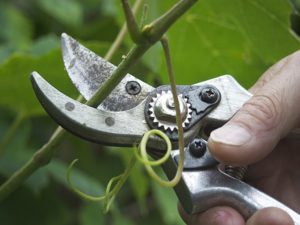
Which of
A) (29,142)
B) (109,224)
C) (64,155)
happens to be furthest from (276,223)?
(64,155)

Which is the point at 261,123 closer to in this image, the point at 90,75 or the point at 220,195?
the point at 220,195

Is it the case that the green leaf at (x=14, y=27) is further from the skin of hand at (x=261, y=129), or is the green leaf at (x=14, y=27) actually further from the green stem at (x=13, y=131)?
the skin of hand at (x=261, y=129)

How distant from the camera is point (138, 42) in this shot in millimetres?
870

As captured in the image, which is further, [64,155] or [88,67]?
[64,155]

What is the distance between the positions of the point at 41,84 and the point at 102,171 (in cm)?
105

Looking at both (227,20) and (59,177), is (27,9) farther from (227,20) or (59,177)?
(227,20)

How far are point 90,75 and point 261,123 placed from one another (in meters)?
0.23

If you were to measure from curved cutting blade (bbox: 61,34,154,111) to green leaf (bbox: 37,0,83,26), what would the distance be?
792 millimetres

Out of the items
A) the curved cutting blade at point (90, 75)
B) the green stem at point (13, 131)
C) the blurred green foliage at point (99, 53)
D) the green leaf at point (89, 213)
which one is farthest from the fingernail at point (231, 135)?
the green leaf at point (89, 213)

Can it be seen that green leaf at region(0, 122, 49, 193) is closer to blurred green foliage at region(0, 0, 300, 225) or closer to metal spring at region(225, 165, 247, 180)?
blurred green foliage at region(0, 0, 300, 225)

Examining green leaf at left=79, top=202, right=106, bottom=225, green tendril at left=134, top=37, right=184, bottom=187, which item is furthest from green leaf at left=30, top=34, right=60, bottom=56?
green tendril at left=134, top=37, right=184, bottom=187

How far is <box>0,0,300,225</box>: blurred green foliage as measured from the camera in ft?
4.28

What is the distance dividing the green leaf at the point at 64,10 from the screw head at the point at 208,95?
824 millimetres

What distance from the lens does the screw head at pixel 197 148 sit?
104 cm
